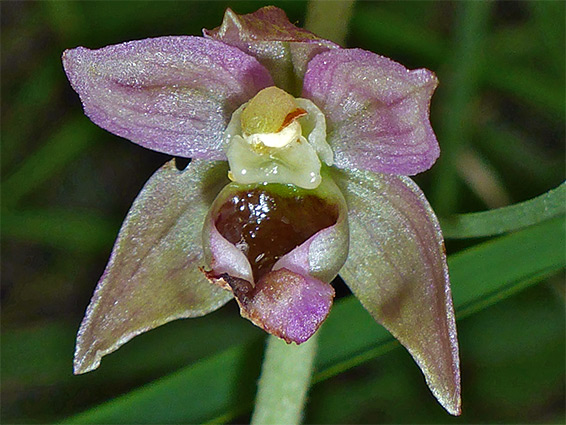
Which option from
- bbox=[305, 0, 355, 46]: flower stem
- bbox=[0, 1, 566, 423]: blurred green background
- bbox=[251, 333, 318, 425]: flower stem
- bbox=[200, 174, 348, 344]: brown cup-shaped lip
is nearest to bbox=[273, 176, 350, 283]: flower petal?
bbox=[200, 174, 348, 344]: brown cup-shaped lip

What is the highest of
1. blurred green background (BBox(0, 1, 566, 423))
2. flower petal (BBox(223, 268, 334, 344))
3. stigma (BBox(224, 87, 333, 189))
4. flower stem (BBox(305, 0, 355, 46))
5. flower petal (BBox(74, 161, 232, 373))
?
flower stem (BBox(305, 0, 355, 46))

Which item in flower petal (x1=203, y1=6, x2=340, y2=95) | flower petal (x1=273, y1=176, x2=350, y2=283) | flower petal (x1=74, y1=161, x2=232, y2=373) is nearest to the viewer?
flower petal (x1=203, y1=6, x2=340, y2=95)

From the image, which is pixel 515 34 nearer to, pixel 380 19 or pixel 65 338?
pixel 380 19

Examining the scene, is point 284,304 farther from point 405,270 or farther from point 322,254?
point 405,270

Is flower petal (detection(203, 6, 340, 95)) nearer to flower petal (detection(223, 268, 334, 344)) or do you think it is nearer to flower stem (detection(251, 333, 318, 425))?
flower petal (detection(223, 268, 334, 344))

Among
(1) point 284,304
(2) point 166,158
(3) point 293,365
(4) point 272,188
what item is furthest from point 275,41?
(2) point 166,158
